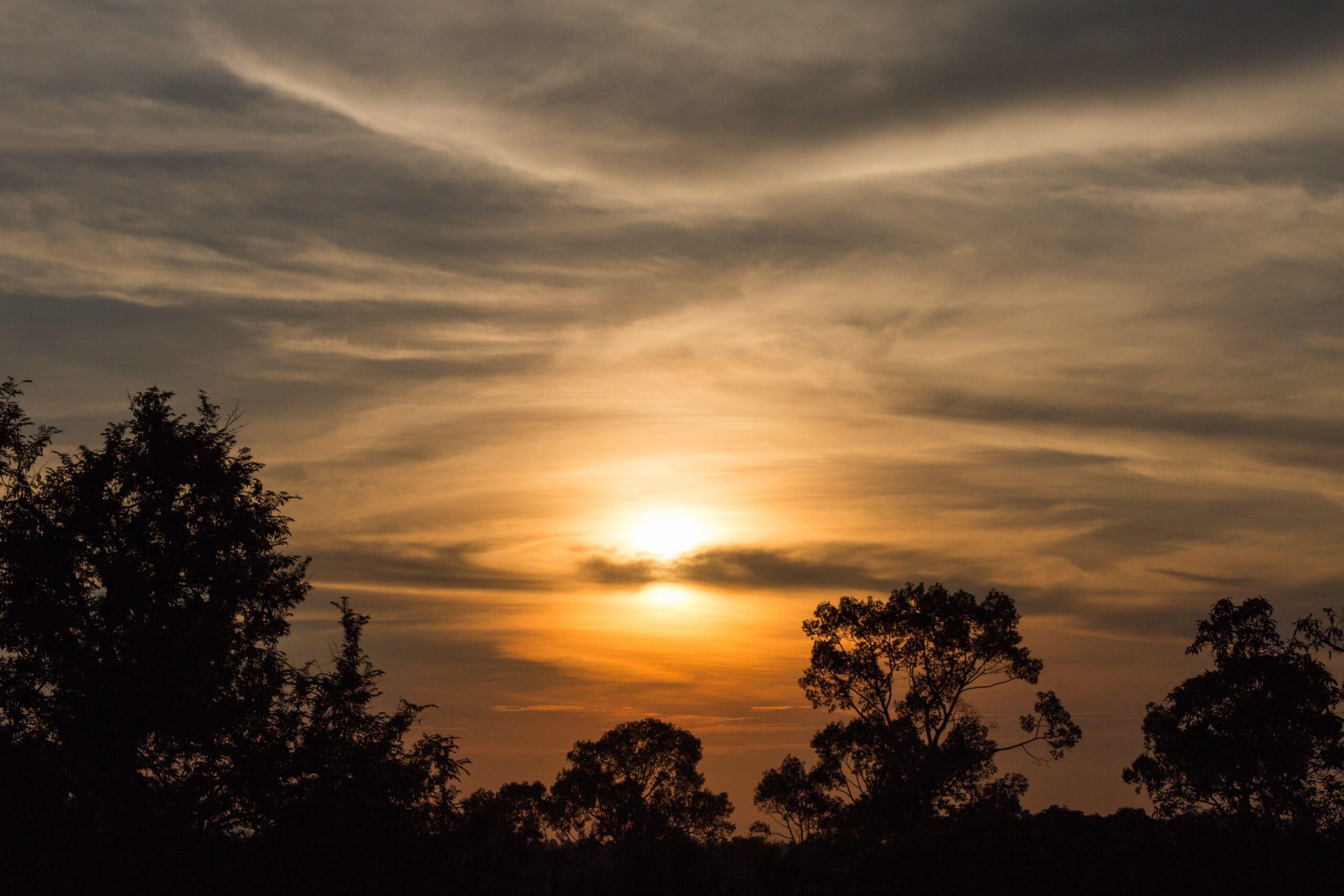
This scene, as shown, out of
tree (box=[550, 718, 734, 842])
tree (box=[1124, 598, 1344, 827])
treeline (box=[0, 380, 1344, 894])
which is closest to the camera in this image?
treeline (box=[0, 380, 1344, 894])

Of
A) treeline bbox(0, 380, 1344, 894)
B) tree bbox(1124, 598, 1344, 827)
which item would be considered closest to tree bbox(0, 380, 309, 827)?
treeline bbox(0, 380, 1344, 894)

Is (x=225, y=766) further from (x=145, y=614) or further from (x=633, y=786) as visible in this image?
(x=633, y=786)

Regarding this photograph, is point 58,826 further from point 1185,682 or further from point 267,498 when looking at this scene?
point 1185,682

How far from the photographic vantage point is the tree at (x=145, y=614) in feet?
102

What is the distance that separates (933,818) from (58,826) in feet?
126

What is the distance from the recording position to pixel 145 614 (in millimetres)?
34000

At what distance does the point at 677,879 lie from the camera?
166 ft

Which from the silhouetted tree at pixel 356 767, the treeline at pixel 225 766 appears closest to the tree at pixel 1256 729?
the treeline at pixel 225 766

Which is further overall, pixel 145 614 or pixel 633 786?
pixel 633 786

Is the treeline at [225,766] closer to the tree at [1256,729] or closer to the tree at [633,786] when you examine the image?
the tree at [1256,729]

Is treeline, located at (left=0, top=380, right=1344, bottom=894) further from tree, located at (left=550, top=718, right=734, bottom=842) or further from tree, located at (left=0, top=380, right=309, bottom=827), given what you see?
tree, located at (left=550, top=718, right=734, bottom=842)

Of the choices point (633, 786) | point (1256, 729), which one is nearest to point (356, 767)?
point (1256, 729)

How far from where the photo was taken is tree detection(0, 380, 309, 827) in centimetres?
3102

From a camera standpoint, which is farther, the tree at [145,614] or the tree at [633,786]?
the tree at [633,786]
